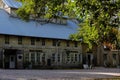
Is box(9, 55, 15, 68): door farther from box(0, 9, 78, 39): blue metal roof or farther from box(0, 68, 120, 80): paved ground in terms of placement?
box(0, 68, 120, 80): paved ground

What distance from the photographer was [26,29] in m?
54.6

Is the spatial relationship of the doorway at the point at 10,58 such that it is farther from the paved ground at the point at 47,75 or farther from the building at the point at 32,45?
the paved ground at the point at 47,75

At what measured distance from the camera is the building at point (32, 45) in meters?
51.9

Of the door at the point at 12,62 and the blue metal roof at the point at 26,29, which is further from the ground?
the blue metal roof at the point at 26,29

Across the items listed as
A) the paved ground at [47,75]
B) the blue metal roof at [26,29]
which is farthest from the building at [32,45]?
the paved ground at [47,75]

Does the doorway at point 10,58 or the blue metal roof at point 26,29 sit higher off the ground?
the blue metal roof at point 26,29

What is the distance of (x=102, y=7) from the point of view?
17.6m

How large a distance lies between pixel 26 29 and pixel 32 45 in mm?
2818

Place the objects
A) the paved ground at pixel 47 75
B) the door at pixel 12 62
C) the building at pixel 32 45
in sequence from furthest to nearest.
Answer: the door at pixel 12 62, the building at pixel 32 45, the paved ground at pixel 47 75

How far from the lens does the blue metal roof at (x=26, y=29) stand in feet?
171

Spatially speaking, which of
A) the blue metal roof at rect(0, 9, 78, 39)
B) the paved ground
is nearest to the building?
the blue metal roof at rect(0, 9, 78, 39)

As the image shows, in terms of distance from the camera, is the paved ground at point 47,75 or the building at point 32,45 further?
the building at point 32,45

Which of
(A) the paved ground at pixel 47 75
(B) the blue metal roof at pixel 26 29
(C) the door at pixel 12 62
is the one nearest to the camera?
(A) the paved ground at pixel 47 75

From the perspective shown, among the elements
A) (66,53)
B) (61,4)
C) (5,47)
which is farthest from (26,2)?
(66,53)
